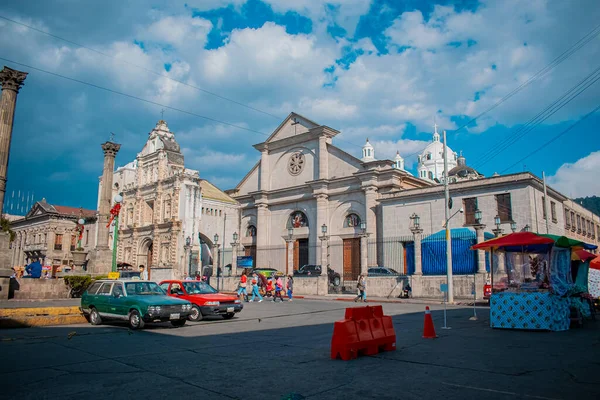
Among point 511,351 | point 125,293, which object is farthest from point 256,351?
point 125,293

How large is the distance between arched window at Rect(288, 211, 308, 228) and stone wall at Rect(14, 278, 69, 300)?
21797 mm

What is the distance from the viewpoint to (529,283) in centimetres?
Answer: 1277

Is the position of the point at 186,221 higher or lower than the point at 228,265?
higher

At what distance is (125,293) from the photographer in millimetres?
12992

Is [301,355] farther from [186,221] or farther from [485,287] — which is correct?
[186,221]

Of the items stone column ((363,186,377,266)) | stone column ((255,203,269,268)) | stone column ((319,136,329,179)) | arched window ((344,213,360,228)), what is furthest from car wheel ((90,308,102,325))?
stone column ((255,203,269,268))

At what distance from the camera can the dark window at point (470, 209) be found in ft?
101

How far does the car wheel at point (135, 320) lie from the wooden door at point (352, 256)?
81.5ft

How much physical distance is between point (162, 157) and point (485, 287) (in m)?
39.0

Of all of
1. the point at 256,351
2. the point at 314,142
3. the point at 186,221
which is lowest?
the point at 256,351

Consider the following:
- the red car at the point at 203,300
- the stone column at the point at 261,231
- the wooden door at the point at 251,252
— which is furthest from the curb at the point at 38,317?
the wooden door at the point at 251,252

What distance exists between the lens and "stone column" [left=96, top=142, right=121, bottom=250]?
29.1 meters

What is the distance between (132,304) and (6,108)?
580 inches

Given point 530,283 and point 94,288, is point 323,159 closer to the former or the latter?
point 94,288
